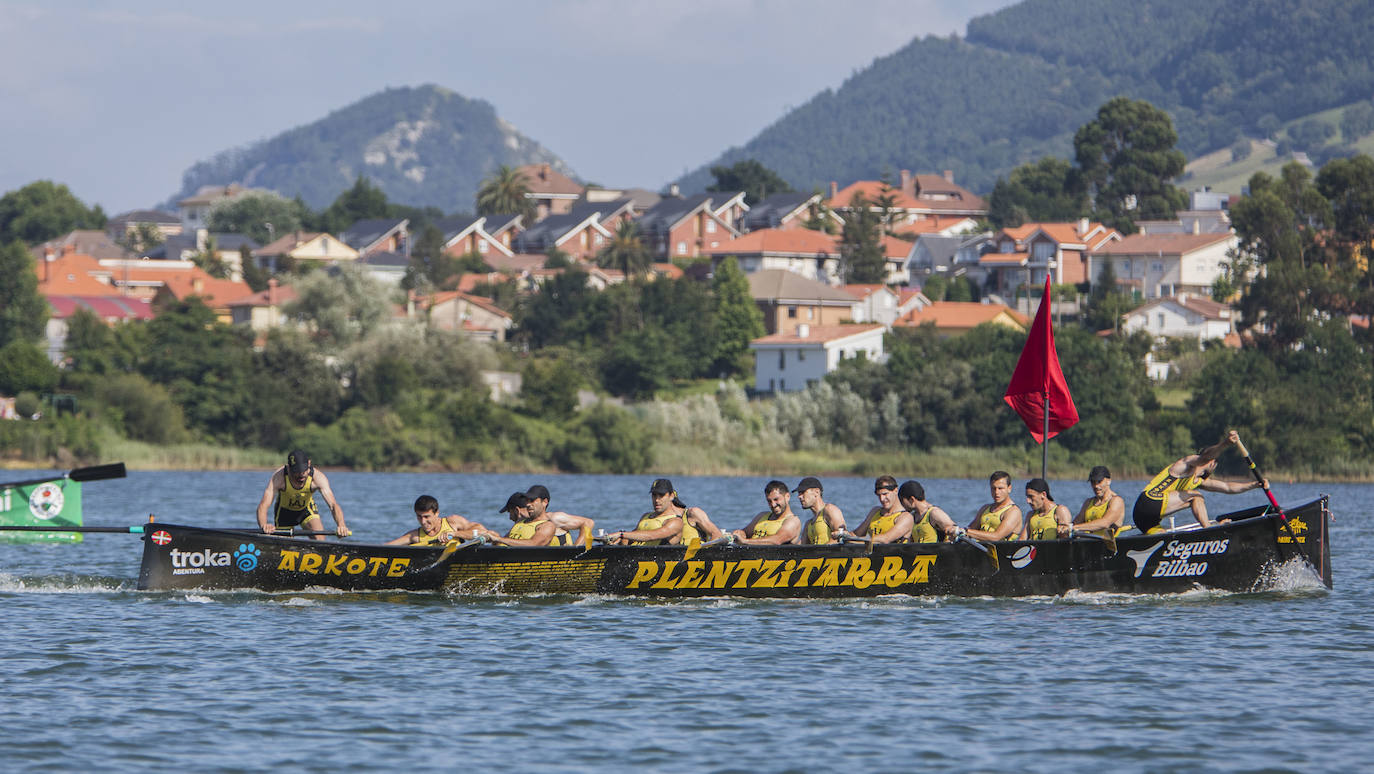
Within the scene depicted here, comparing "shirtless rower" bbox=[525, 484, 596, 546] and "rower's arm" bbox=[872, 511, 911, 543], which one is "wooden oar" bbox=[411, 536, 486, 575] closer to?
"shirtless rower" bbox=[525, 484, 596, 546]

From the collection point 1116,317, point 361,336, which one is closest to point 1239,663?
point 361,336

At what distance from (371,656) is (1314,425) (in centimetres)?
5733

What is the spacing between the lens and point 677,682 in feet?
59.3

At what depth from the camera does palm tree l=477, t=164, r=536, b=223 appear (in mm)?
159500

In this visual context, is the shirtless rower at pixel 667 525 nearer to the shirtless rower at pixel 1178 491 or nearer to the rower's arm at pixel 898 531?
the rower's arm at pixel 898 531

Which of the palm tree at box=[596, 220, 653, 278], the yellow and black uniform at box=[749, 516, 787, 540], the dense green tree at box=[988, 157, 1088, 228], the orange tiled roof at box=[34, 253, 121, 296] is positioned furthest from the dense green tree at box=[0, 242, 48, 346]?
the dense green tree at box=[988, 157, 1088, 228]

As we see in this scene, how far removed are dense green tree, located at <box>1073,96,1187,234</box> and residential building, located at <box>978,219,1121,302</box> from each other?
10005mm

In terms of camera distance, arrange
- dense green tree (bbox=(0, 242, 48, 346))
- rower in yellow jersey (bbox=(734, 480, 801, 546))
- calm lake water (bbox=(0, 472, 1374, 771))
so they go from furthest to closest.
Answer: dense green tree (bbox=(0, 242, 48, 346)) → rower in yellow jersey (bbox=(734, 480, 801, 546)) → calm lake water (bbox=(0, 472, 1374, 771))

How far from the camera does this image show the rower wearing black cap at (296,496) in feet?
73.9

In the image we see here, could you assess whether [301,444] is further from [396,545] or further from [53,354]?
[396,545]

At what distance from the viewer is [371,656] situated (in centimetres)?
1941

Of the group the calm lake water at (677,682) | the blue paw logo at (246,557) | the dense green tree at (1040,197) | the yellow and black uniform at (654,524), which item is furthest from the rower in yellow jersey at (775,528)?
the dense green tree at (1040,197)

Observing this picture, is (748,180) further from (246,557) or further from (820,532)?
(246,557)

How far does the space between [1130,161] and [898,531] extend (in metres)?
118
